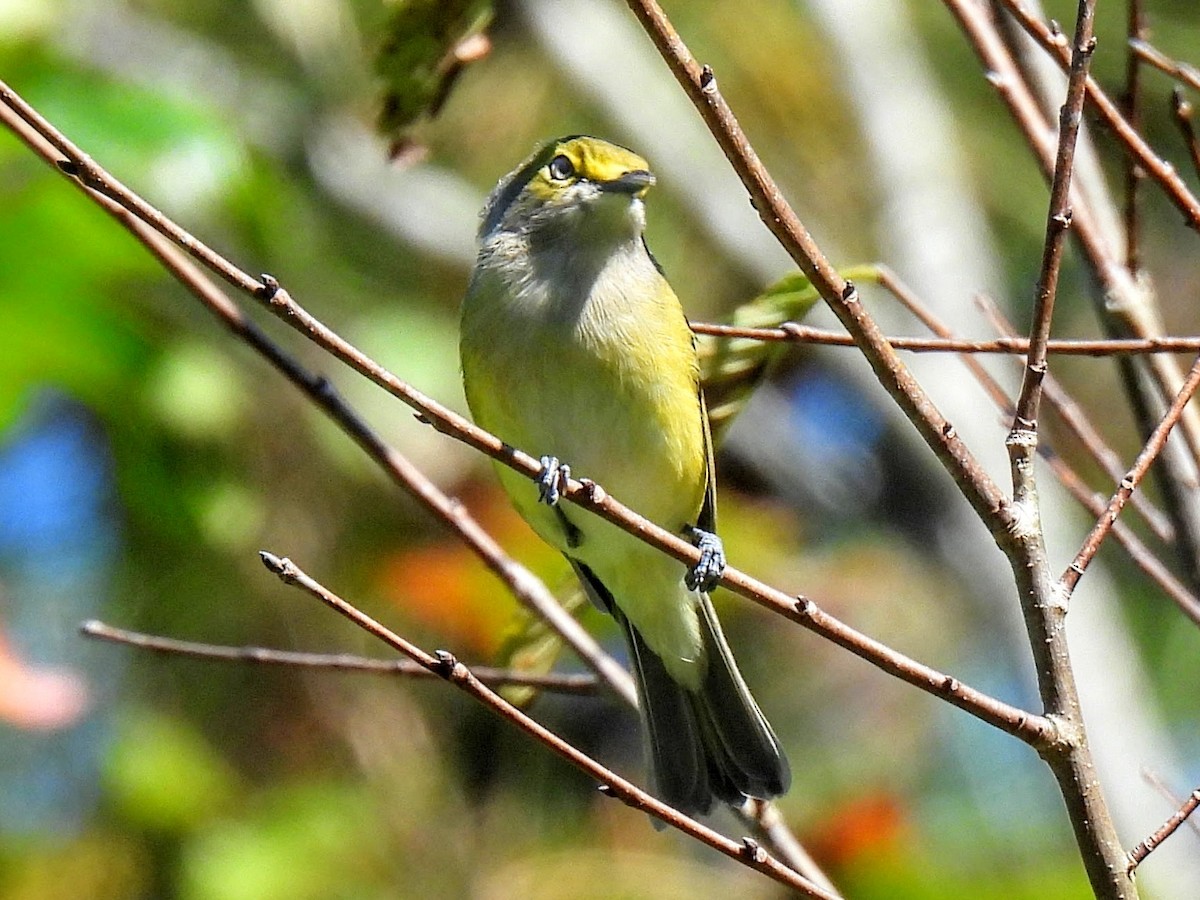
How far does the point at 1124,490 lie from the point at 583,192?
154cm

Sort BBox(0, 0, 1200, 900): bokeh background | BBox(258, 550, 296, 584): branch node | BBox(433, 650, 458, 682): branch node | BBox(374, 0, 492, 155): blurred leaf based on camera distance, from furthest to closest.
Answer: BBox(0, 0, 1200, 900): bokeh background → BBox(374, 0, 492, 155): blurred leaf → BBox(258, 550, 296, 584): branch node → BBox(433, 650, 458, 682): branch node

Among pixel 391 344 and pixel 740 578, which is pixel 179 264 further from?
pixel 391 344

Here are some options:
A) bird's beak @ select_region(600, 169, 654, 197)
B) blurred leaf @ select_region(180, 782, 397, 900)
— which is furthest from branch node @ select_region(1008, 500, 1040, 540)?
blurred leaf @ select_region(180, 782, 397, 900)

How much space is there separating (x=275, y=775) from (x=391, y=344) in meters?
1.68

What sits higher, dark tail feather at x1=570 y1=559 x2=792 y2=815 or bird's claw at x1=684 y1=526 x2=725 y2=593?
bird's claw at x1=684 y1=526 x2=725 y2=593

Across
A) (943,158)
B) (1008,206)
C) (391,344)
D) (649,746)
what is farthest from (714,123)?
(1008,206)

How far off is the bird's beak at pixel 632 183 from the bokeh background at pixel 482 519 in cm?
102

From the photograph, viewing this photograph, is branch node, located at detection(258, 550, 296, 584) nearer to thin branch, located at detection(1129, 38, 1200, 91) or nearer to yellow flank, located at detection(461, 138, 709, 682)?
yellow flank, located at detection(461, 138, 709, 682)

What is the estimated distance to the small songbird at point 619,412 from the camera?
2994 millimetres

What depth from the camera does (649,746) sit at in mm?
3111

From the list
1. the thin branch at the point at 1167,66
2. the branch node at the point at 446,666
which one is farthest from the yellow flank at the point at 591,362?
the branch node at the point at 446,666

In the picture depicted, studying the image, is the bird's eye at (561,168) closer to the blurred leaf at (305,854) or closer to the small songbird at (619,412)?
the small songbird at (619,412)

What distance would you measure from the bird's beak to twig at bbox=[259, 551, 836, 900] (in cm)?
139

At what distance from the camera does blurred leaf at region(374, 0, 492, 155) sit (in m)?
2.55
